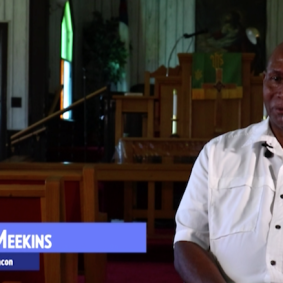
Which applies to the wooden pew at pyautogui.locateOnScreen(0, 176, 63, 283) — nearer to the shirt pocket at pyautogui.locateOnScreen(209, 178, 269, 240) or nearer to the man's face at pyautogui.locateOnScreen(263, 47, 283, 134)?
the shirt pocket at pyautogui.locateOnScreen(209, 178, 269, 240)

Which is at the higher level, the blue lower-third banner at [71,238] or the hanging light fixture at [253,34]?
the hanging light fixture at [253,34]

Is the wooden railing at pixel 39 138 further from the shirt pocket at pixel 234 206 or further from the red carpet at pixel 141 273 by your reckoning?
the shirt pocket at pixel 234 206

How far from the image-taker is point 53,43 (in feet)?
31.0

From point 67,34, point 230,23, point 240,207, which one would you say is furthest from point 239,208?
point 230,23

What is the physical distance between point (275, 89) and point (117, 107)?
4443 millimetres

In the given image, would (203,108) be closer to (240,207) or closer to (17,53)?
(17,53)

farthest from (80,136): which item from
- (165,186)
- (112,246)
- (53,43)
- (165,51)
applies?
Answer: (112,246)

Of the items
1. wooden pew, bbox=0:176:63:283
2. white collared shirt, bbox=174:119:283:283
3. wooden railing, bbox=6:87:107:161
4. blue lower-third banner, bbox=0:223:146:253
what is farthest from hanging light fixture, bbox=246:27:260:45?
wooden pew, bbox=0:176:63:283

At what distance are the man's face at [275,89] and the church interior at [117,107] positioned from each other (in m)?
0.71

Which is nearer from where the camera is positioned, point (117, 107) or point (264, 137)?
point (264, 137)

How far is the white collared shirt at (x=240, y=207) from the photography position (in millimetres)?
1584

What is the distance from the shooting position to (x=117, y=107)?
6.11 metres

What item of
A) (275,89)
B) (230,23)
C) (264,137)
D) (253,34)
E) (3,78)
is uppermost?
(230,23)

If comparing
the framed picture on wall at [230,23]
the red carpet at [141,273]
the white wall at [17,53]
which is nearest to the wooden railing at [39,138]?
the white wall at [17,53]
